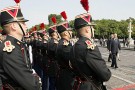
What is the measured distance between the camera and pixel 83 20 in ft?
16.1

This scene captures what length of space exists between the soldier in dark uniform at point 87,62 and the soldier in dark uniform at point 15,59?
970 mm

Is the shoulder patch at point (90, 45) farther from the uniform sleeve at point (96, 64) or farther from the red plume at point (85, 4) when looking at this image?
the red plume at point (85, 4)

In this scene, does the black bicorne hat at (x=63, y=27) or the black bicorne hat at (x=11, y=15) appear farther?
the black bicorne hat at (x=63, y=27)

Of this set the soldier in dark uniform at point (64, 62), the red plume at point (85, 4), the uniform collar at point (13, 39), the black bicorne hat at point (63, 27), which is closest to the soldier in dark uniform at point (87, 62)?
the red plume at point (85, 4)

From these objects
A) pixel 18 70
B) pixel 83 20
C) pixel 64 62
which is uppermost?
pixel 83 20

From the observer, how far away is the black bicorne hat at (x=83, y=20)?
4.82 metres

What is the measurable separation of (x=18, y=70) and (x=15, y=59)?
13 cm

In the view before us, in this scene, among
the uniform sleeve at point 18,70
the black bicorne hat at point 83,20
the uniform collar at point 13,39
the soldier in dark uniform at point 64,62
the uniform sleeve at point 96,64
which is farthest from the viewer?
the soldier in dark uniform at point 64,62

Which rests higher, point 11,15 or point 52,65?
point 11,15

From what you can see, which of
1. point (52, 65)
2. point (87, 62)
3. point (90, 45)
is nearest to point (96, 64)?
point (87, 62)

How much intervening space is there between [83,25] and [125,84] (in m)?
5.94

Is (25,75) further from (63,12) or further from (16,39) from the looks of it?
(63,12)

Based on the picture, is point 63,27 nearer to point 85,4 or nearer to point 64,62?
point 64,62

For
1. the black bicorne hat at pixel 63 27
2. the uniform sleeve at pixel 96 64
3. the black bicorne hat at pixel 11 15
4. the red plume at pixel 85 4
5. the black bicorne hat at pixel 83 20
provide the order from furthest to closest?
1. the black bicorne hat at pixel 63 27
2. the red plume at pixel 85 4
3. the black bicorne hat at pixel 83 20
4. the uniform sleeve at pixel 96 64
5. the black bicorne hat at pixel 11 15
